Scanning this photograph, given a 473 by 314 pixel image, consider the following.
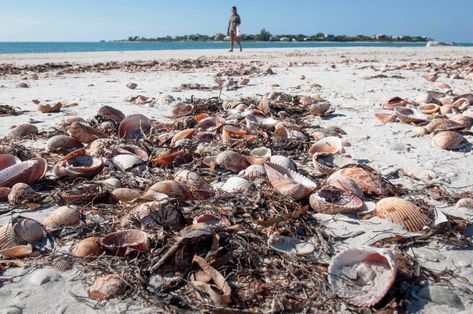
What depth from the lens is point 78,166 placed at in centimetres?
289

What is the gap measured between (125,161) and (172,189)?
2.52 ft

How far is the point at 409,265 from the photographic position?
1693 millimetres

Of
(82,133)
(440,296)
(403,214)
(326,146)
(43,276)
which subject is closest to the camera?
(440,296)

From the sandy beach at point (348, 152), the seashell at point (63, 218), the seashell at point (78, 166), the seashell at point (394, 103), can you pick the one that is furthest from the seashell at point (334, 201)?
the seashell at point (394, 103)

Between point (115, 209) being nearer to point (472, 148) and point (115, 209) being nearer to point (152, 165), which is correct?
point (152, 165)

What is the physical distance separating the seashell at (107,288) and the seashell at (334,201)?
1.13 metres

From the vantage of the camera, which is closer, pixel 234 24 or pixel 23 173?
pixel 23 173

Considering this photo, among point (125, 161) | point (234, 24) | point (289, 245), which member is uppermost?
point (234, 24)

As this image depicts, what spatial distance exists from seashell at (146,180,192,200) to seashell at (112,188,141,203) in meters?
0.12

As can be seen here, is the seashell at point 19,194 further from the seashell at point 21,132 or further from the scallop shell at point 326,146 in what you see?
the scallop shell at point 326,146

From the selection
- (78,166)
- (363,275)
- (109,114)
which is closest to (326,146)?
(363,275)

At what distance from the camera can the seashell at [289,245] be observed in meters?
1.86

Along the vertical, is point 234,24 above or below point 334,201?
above

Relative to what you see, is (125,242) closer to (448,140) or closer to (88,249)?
(88,249)
